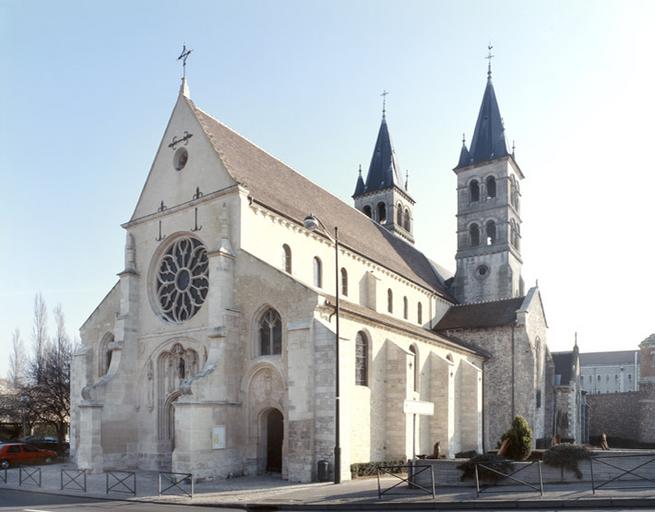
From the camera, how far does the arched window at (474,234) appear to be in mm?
45938

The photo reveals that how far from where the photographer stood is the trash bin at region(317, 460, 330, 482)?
1972cm

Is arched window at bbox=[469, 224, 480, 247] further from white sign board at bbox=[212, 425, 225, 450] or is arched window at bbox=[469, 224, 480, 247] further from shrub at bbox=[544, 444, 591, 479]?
shrub at bbox=[544, 444, 591, 479]

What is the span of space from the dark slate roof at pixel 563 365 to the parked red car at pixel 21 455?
31.7 meters

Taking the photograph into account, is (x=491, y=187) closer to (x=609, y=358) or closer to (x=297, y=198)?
(x=297, y=198)

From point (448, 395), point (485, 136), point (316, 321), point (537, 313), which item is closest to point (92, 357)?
point (316, 321)

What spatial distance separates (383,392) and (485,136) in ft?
96.5

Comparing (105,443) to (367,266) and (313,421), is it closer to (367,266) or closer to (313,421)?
(313,421)

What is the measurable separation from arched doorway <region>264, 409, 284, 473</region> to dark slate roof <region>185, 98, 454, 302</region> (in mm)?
8266

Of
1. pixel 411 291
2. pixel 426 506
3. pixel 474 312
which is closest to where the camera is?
pixel 426 506

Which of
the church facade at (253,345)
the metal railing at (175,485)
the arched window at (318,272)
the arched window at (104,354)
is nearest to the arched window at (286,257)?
the church facade at (253,345)

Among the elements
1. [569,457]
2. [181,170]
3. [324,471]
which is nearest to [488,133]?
[181,170]

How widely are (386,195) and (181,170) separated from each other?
27.6 m

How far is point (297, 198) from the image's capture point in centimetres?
2861

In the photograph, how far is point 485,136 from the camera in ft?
157
